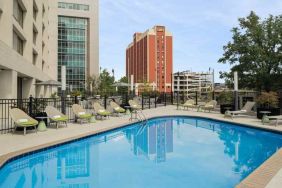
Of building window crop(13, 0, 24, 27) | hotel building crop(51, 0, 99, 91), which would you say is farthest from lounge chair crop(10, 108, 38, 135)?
hotel building crop(51, 0, 99, 91)

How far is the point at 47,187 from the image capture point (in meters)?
5.96

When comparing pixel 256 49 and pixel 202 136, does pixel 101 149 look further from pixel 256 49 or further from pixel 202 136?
pixel 256 49

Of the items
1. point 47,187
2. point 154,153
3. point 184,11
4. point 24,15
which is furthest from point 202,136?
point 24,15

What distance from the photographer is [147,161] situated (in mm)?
8203

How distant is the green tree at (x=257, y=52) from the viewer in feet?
59.5

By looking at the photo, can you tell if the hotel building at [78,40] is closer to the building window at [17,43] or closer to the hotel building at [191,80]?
the building window at [17,43]

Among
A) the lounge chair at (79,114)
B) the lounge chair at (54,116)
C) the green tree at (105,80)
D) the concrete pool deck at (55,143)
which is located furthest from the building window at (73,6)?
the concrete pool deck at (55,143)

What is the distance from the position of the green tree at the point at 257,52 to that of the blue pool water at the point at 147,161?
21.9 ft

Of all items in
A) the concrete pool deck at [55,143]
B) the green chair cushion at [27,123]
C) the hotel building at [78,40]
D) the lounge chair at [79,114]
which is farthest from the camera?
the hotel building at [78,40]

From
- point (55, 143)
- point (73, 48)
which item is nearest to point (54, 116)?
point (55, 143)

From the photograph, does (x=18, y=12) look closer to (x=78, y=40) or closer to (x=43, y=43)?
(x=43, y=43)

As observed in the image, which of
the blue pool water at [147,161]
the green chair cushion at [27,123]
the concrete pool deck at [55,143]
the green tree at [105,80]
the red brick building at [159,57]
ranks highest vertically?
the red brick building at [159,57]

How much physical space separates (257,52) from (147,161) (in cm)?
1316

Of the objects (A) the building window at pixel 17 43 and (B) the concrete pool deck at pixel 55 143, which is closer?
(B) the concrete pool deck at pixel 55 143
